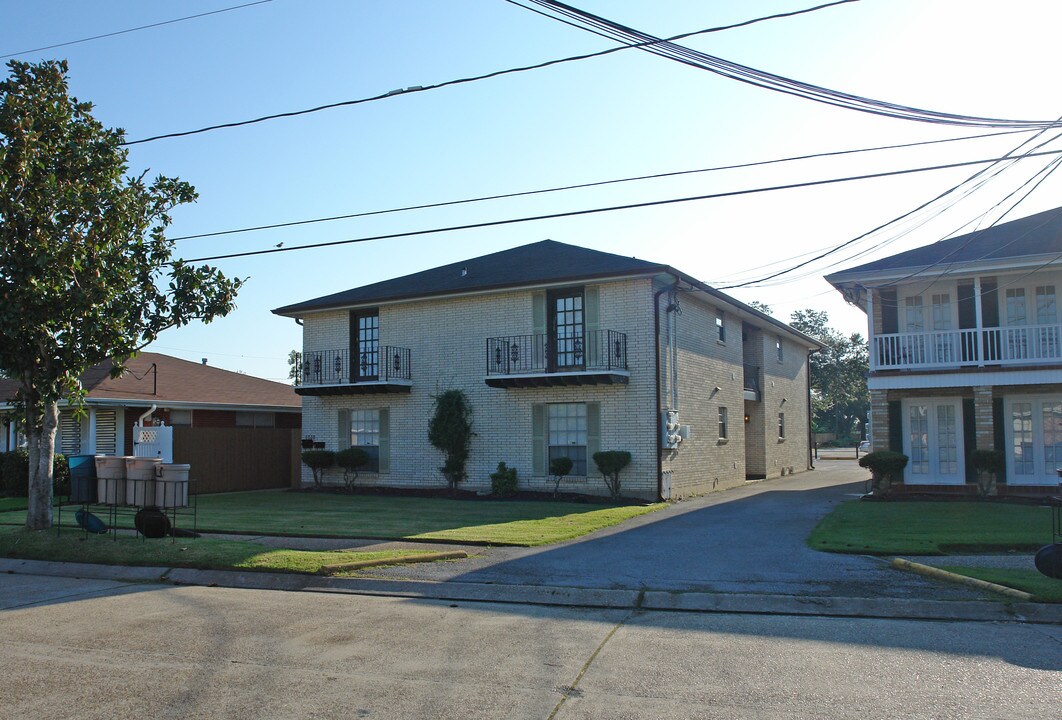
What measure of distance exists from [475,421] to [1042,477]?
14.1 metres

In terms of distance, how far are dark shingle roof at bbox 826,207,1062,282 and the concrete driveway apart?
791cm

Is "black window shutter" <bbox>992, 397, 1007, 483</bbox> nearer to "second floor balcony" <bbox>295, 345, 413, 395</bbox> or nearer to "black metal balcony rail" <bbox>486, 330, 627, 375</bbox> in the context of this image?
"black metal balcony rail" <bbox>486, 330, 627, 375</bbox>

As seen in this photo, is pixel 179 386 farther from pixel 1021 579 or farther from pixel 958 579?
pixel 1021 579

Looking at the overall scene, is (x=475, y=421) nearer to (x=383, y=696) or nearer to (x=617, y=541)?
(x=617, y=541)

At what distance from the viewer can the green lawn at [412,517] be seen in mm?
14594

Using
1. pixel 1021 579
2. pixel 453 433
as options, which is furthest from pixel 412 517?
pixel 1021 579

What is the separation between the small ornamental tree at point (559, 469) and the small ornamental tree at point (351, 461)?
6.38 m

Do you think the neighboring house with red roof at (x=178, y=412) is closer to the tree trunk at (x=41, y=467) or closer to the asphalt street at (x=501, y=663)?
the tree trunk at (x=41, y=467)

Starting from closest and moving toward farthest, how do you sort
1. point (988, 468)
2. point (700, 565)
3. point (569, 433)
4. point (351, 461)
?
1. point (700, 565)
2. point (988, 468)
3. point (569, 433)
4. point (351, 461)

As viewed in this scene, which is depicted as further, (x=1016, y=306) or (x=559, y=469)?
(x=559, y=469)

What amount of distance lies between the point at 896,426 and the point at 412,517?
41.1 feet

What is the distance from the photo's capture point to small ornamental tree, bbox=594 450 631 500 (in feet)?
68.2

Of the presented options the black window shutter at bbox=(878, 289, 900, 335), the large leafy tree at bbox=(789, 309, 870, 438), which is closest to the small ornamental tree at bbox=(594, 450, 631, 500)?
the black window shutter at bbox=(878, 289, 900, 335)

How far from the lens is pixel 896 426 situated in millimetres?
21453
